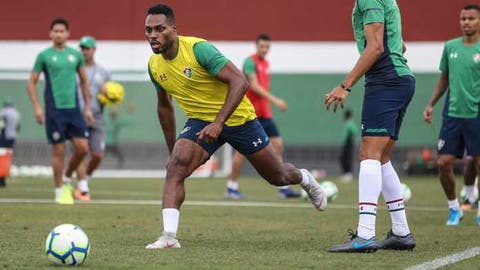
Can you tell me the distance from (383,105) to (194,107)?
5.69 feet

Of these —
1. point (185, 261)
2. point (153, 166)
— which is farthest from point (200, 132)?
point (153, 166)

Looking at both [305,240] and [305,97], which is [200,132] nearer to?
[305,240]

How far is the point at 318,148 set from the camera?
1139 inches

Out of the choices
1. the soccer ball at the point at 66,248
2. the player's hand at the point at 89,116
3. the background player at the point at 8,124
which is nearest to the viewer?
the soccer ball at the point at 66,248

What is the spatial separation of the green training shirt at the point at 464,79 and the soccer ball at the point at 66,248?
18.8 ft

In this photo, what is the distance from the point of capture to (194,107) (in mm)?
9352

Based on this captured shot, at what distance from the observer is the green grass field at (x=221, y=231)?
7.90m

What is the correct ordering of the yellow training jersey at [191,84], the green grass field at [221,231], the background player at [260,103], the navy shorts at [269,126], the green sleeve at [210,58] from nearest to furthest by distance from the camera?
the green grass field at [221,231]
the green sleeve at [210,58]
the yellow training jersey at [191,84]
the background player at [260,103]
the navy shorts at [269,126]

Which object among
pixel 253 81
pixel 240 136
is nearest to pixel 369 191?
pixel 240 136

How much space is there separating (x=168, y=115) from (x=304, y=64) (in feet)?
74.7

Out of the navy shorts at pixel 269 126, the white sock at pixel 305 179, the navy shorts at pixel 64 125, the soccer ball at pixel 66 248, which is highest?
the soccer ball at pixel 66 248

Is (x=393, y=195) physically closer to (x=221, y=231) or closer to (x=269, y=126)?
(x=221, y=231)

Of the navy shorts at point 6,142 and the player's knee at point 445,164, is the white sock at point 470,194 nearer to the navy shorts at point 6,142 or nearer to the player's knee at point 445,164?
the player's knee at point 445,164

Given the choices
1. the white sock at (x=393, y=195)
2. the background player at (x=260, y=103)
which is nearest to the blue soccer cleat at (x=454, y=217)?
the white sock at (x=393, y=195)
